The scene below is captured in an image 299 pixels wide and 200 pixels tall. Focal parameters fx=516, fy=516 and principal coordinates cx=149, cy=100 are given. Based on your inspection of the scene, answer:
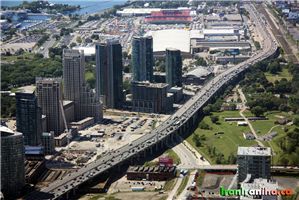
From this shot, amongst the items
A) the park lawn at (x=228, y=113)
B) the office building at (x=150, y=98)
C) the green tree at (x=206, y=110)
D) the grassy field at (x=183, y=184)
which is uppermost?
the office building at (x=150, y=98)

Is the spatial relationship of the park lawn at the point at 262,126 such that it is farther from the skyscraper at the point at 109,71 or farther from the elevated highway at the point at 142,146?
the skyscraper at the point at 109,71

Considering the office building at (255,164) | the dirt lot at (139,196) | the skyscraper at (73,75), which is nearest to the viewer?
the office building at (255,164)

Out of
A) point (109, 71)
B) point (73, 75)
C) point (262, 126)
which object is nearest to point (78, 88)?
point (73, 75)

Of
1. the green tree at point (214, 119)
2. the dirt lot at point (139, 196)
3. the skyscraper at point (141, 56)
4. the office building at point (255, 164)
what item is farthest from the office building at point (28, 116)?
the skyscraper at point (141, 56)

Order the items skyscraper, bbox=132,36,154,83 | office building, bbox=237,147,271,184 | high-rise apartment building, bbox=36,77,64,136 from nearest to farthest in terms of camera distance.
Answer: office building, bbox=237,147,271,184 → high-rise apartment building, bbox=36,77,64,136 → skyscraper, bbox=132,36,154,83

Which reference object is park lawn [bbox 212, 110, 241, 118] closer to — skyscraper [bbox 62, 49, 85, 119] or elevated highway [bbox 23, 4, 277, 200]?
elevated highway [bbox 23, 4, 277, 200]

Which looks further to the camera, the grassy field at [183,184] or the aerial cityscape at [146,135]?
the grassy field at [183,184]

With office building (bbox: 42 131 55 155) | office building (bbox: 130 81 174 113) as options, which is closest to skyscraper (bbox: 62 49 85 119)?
office building (bbox: 130 81 174 113)
